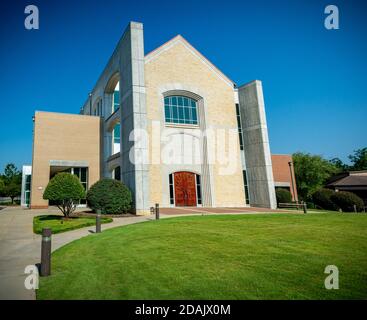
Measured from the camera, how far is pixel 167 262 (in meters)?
5.19

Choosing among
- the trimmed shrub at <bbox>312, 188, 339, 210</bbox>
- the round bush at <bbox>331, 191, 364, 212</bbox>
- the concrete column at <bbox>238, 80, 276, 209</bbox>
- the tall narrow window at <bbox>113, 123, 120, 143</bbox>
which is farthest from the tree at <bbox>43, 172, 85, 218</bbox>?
the round bush at <bbox>331, 191, 364, 212</bbox>

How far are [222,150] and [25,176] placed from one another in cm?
2798

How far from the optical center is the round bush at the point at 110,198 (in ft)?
49.6

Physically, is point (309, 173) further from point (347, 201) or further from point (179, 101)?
point (179, 101)

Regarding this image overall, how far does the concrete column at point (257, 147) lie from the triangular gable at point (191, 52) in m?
2.35

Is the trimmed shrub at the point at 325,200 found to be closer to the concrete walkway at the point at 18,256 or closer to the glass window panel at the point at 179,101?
the glass window panel at the point at 179,101

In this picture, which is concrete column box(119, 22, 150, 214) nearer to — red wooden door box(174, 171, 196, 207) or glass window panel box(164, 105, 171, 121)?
glass window panel box(164, 105, 171, 121)

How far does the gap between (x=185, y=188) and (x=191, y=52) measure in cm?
1296

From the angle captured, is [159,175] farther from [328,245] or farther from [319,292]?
[319,292]

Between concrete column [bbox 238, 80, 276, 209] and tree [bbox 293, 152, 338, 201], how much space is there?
79.3ft

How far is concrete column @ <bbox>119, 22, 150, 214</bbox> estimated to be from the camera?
52.8 ft

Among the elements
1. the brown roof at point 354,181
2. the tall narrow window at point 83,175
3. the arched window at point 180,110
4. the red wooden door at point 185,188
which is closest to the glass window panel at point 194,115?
the arched window at point 180,110

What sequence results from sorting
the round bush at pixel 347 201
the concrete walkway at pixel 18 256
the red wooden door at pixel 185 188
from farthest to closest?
the round bush at pixel 347 201 → the red wooden door at pixel 185 188 → the concrete walkway at pixel 18 256

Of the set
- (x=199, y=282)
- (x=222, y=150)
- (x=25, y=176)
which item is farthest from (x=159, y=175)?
(x=25, y=176)
